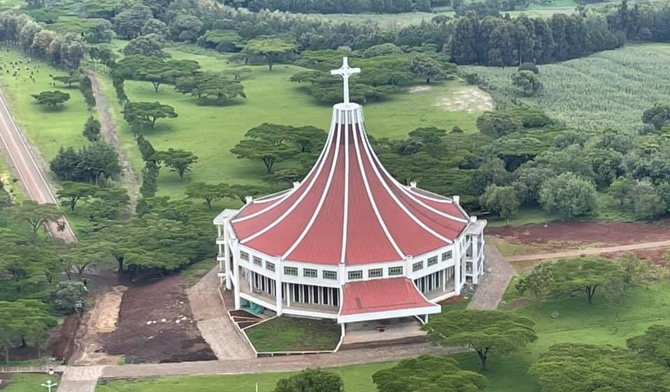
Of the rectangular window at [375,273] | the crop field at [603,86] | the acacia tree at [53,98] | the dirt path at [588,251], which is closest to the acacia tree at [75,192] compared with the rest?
the rectangular window at [375,273]

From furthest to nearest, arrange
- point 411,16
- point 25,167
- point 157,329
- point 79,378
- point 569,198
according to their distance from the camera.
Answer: point 411,16 → point 25,167 → point 569,198 → point 157,329 → point 79,378

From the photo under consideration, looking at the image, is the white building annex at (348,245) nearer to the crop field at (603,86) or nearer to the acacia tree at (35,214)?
the acacia tree at (35,214)

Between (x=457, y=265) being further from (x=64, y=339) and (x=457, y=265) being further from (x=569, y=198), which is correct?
(x=64, y=339)

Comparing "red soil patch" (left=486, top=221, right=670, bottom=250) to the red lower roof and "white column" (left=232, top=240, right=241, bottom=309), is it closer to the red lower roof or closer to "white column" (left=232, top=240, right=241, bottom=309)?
the red lower roof

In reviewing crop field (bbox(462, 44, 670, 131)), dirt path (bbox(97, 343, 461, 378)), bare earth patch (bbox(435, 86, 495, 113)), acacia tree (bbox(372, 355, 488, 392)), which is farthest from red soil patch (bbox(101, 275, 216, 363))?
crop field (bbox(462, 44, 670, 131))

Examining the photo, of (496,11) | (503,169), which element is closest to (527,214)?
(503,169)

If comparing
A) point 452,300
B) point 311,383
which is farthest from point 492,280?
point 311,383

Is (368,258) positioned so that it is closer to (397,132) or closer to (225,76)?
(397,132)
